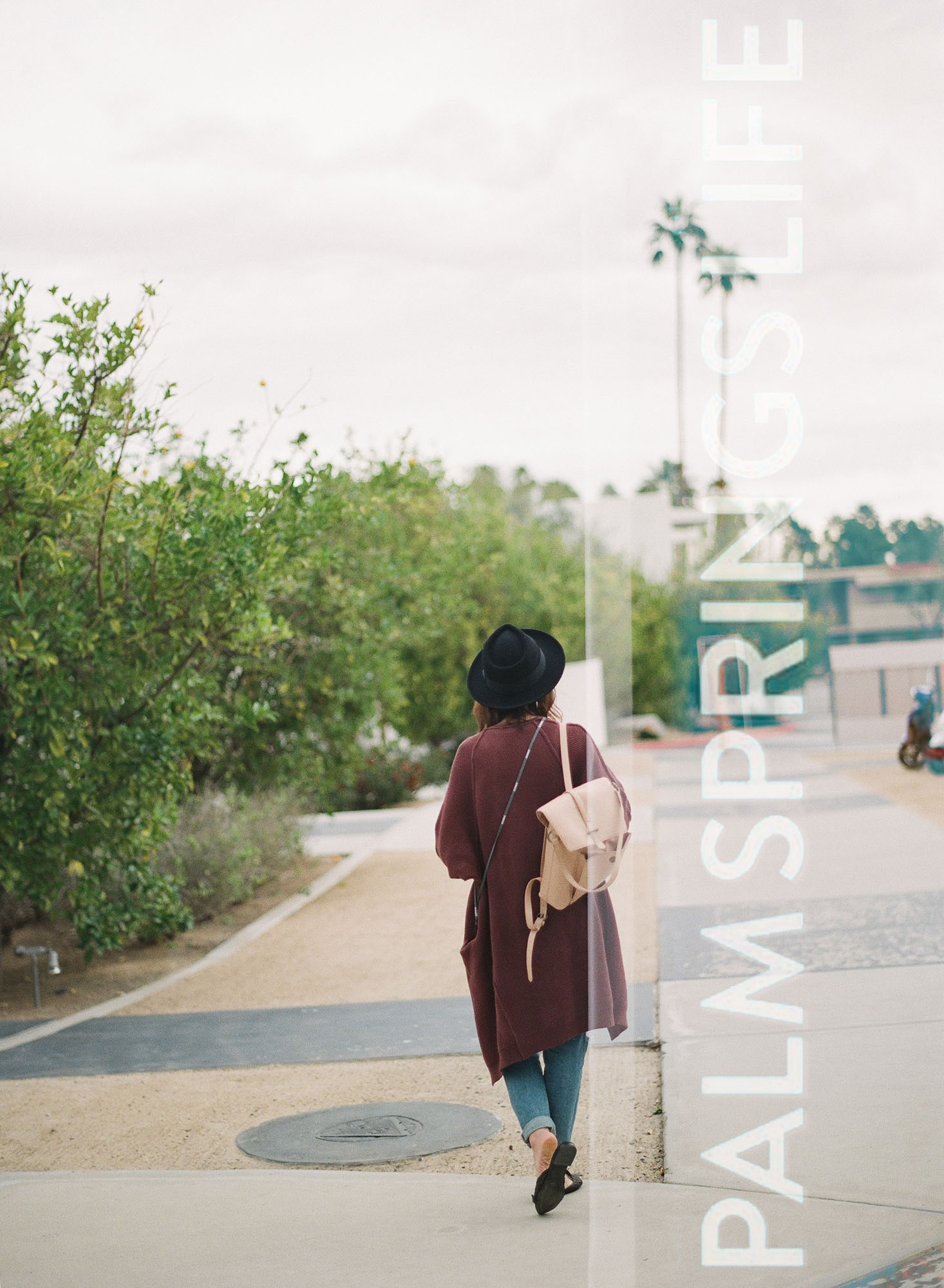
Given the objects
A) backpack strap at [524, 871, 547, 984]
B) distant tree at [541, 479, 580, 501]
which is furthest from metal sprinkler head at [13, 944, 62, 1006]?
distant tree at [541, 479, 580, 501]

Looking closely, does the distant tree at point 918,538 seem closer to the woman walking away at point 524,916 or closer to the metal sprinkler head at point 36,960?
the woman walking away at point 524,916

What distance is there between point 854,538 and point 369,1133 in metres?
2.92

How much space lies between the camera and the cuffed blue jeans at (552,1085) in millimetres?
4523

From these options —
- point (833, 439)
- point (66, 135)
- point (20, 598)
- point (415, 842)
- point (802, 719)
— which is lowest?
point (415, 842)

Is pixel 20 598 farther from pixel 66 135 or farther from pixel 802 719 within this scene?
pixel 66 135

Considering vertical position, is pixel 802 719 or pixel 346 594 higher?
pixel 346 594

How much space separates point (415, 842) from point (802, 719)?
10291 millimetres

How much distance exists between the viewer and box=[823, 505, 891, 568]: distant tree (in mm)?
5227

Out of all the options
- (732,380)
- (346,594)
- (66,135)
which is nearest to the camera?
(732,380)

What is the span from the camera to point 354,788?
20.5 meters

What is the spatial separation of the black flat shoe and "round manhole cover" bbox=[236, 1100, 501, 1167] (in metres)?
1.02

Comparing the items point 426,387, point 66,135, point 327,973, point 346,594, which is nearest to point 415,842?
point 346,594

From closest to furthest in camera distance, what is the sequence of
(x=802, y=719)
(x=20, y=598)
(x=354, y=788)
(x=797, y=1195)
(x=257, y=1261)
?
(x=257, y=1261) → (x=797, y=1195) → (x=802, y=719) → (x=20, y=598) → (x=354, y=788)

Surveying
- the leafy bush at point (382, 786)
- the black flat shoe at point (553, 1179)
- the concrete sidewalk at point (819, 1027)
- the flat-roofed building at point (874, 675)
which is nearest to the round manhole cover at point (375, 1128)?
the concrete sidewalk at point (819, 1027)
